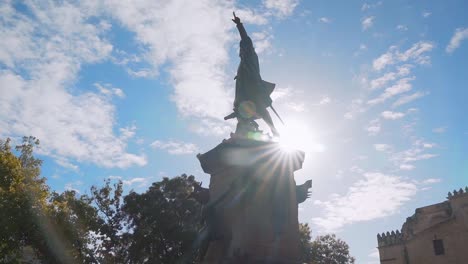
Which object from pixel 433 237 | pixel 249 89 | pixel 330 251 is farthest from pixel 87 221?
pixel 433 237

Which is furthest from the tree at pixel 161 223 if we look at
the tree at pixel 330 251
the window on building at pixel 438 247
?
the window on building at pixel 438 247

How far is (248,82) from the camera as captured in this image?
31.1 ft

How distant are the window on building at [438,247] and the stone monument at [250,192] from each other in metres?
35.5

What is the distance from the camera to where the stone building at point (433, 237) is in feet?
120

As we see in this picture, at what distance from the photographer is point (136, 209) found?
26.5m

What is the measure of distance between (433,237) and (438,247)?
104 centimetres

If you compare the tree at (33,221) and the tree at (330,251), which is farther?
the tree at (330,251)

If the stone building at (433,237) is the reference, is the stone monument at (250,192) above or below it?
below

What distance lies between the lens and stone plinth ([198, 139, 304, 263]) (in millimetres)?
7109

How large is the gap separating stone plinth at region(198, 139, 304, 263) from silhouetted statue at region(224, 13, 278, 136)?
1.22 m

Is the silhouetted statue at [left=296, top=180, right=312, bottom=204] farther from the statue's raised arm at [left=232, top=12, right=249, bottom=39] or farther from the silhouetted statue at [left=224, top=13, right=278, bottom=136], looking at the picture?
the statue's raised arm at [left=232, top=12, right=249, bottom=39]

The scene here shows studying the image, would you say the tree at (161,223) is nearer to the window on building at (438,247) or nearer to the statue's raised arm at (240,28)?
the statue's raised arm at (240,28)

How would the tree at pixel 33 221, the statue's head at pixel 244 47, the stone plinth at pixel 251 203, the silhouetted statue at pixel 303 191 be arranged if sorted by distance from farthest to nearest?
the tree at pixel 33 221 → the statue's head at pixel 244 47 → the silhouetted statue at pixel 303 191 → the stone plinth at pixel 251 203

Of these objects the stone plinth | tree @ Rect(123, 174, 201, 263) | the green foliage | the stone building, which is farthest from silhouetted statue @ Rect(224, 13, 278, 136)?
the stone building
